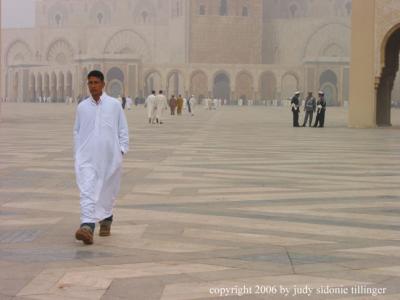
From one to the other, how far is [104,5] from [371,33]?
59.9 meters

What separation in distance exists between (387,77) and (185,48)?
44.2 m

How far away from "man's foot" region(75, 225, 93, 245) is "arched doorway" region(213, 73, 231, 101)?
57.3 metres

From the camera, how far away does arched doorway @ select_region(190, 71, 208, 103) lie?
59.7 meters

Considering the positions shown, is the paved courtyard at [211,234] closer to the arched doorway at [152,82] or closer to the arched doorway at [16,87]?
the arched doorway at [152,82]

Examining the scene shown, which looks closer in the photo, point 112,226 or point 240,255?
point 240,255

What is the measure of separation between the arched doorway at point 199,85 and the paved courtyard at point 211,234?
4961 centimetres

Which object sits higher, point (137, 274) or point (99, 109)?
point (99, 109)

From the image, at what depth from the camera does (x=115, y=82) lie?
6366 centimetres

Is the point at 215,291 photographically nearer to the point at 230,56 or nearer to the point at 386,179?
the point at 386,179

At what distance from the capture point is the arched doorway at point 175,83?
196 ft

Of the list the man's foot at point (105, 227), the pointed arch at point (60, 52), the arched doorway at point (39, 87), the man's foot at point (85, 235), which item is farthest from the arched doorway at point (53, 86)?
the man's foot at point (85, 235)

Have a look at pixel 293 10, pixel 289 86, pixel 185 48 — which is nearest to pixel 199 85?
pixel 185 48

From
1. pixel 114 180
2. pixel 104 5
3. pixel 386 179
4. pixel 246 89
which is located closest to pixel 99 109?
pixel 114 180

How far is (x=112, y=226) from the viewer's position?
5621 millimetres
